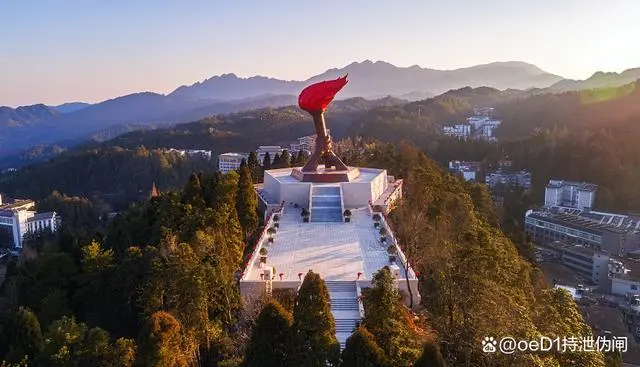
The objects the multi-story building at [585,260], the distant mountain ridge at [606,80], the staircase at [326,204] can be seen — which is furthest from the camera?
the distant mountain ridge at [606,80]

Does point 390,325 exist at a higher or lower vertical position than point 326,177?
lower

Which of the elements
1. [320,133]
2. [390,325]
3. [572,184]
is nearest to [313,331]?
[390,325]

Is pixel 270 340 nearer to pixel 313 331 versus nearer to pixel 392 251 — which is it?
pixel 313 331

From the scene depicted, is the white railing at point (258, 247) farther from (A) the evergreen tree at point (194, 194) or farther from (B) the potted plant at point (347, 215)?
(B) the potted plant at point (347, 215)

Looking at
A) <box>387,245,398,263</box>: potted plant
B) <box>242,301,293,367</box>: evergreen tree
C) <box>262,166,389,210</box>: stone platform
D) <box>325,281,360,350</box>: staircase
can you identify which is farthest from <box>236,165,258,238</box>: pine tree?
<box>242,301,293,367</box>: evergreen tree

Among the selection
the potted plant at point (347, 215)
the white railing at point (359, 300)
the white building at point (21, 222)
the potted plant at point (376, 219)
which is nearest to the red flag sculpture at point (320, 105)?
the potted plant at point (347, 215)
